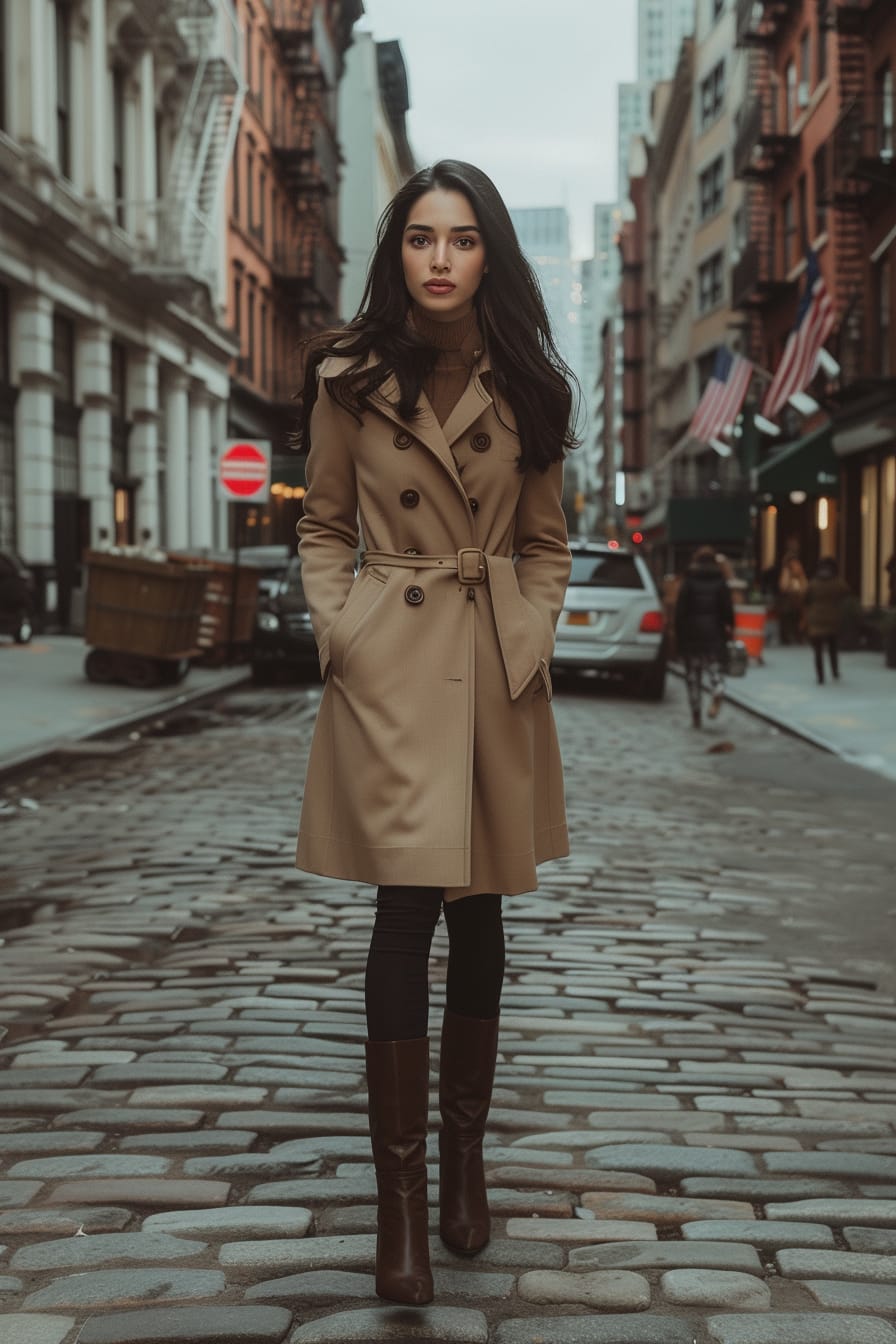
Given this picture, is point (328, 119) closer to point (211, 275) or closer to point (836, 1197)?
point (211, 275)

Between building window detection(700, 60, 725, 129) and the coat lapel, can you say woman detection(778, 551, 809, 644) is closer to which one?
building window detection(700, 60, 725, 129)

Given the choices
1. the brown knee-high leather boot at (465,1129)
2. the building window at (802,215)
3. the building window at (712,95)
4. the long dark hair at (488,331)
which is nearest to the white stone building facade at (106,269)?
the building window at (802,215)

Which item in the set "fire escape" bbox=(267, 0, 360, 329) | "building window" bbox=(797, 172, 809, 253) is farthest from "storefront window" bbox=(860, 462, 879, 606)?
"fire escape" bbox=(267, 0, 360, 329)

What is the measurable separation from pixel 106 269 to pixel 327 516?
2601cm

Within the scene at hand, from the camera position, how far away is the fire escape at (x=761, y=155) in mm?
39375

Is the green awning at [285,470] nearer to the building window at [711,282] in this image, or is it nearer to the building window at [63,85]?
the building window at [63,85]

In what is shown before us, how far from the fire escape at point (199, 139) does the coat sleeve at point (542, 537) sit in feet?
89.1

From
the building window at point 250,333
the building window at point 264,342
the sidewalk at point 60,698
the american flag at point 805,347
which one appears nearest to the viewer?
the sidewalk at point 60,698

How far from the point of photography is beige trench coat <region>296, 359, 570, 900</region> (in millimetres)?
2947

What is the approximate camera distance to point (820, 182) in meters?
35.8

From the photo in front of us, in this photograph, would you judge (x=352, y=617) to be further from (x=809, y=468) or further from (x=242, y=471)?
(x=809, y=468)

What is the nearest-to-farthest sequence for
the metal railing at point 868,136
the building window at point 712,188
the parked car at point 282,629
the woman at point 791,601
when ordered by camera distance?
the parked car at point 282,629 → the metal railing at point 868,136 → the woman at point 791,601 → the building window at point 712,188

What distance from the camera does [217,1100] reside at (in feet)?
13.2

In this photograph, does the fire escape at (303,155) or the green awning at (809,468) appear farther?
the fire escape at (303,155)
